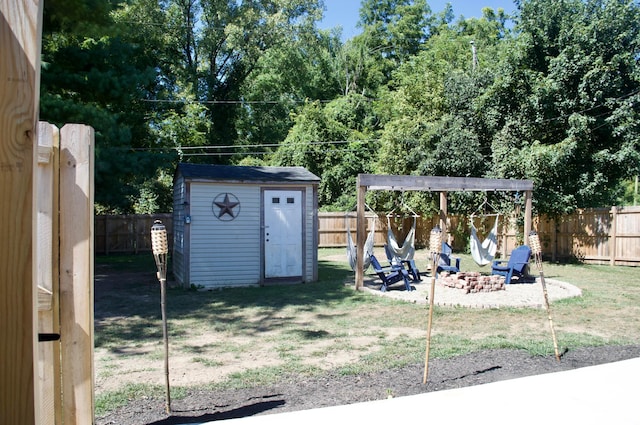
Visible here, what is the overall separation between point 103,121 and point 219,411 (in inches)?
340

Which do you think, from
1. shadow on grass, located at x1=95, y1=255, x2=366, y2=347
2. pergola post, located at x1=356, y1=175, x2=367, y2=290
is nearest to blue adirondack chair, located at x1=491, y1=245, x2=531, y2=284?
pergola post, located at x1=356, y1=175, x2=367, y2=290

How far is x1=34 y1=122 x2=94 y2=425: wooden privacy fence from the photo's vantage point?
7.39 feet

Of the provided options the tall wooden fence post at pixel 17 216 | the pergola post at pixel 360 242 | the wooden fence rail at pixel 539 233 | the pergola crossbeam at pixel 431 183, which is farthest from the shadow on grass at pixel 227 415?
the wooden fence rail at pixel 539 233

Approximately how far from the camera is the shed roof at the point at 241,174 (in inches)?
397

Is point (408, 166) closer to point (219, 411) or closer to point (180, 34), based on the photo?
point (180, 34)

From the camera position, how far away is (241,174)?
34.5 ft

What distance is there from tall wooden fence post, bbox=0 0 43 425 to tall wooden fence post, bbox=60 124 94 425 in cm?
124

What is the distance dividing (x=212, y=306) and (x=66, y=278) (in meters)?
6.10

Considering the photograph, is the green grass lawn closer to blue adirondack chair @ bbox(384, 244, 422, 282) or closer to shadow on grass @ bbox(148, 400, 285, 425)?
shadow on grass @ bbox(148, 400, 285, 425)

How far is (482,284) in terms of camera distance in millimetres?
9555

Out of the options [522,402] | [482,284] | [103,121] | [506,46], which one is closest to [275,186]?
[103,121]

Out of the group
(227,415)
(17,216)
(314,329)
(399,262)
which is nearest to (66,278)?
(17,216)

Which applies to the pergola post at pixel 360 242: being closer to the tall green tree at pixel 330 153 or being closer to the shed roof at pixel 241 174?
the shed roof at pixel 241 174

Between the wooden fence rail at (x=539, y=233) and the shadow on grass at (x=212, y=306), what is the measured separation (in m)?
2.38
